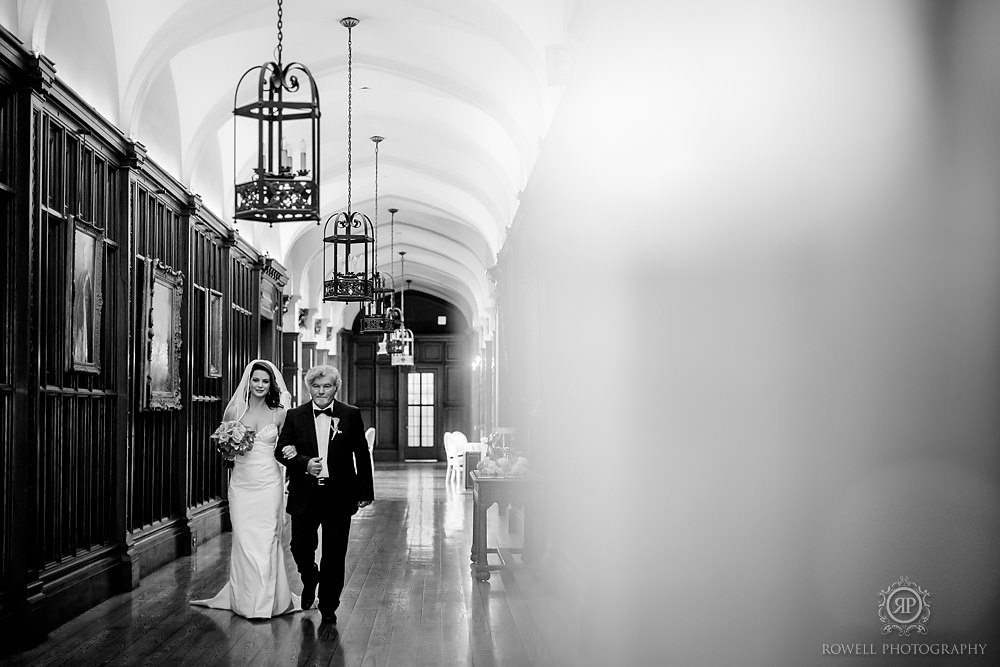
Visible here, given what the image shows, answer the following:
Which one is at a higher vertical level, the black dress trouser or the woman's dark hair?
the woman's dark hair

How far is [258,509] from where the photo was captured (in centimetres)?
625

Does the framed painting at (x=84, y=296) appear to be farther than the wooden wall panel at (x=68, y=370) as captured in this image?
Yes

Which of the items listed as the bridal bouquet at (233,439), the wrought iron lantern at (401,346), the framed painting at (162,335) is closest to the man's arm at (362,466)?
the bridal bouquet at (233,439)

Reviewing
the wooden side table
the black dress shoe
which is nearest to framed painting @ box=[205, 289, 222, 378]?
the wooden side table

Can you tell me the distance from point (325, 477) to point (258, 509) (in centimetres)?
54

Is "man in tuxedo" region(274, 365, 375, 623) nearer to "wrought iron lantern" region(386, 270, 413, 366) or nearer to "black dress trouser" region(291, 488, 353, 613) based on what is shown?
"black dress trouser" region(291, 488, 353, 613)

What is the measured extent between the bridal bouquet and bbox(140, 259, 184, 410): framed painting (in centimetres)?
197

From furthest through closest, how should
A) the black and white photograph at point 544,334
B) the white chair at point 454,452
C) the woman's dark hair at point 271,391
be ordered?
→ the white chair at point 454,452 → the woman's dark hair at point 271,391 → the black and white photograph at point 544,334

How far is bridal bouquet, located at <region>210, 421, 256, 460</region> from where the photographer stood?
6.23 metres

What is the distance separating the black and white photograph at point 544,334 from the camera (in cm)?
178

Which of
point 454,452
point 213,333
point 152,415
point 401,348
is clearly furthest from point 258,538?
point 401,348

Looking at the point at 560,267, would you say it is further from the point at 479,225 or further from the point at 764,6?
the point at 479,225

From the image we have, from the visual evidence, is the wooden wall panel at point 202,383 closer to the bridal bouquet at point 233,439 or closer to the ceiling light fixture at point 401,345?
the bridal bouquet at point 233,439

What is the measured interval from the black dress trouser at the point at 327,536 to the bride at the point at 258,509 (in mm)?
212
